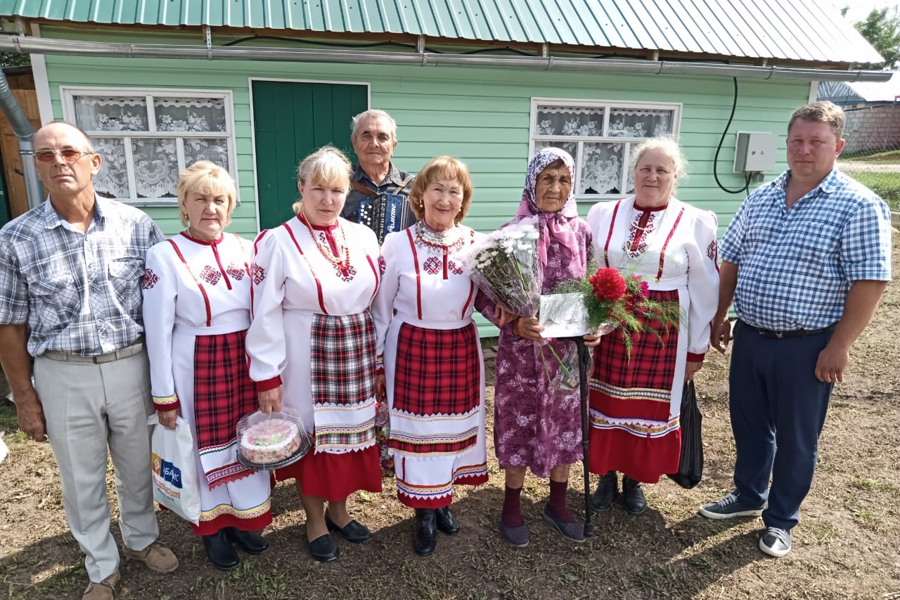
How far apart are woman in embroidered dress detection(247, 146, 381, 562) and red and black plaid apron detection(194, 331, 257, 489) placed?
123 millimetres

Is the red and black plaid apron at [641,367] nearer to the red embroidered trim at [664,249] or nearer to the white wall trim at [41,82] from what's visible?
the red embroidered trim at [664,249]

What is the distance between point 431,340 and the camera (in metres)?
2.61

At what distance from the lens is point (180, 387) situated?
243cm

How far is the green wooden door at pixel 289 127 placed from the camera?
5305mm

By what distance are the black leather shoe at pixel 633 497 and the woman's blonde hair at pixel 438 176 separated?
1.85m

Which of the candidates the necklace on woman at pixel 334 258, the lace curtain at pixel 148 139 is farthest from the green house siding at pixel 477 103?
the necklace on woman at pixel 334 258

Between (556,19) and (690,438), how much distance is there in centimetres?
444

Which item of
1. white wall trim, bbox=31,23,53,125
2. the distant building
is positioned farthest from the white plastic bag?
the distant building

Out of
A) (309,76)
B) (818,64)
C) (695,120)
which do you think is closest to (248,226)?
(309,76)

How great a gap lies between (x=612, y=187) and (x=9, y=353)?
19.0 ft

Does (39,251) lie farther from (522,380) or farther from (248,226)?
(248,226)

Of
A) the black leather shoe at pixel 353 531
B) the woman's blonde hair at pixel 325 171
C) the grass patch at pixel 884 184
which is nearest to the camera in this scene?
the woman's blonde hair at pixel 325 171

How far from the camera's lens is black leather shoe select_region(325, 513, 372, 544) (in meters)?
2.96

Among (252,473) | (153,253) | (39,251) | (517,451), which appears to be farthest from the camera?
(517,451)
